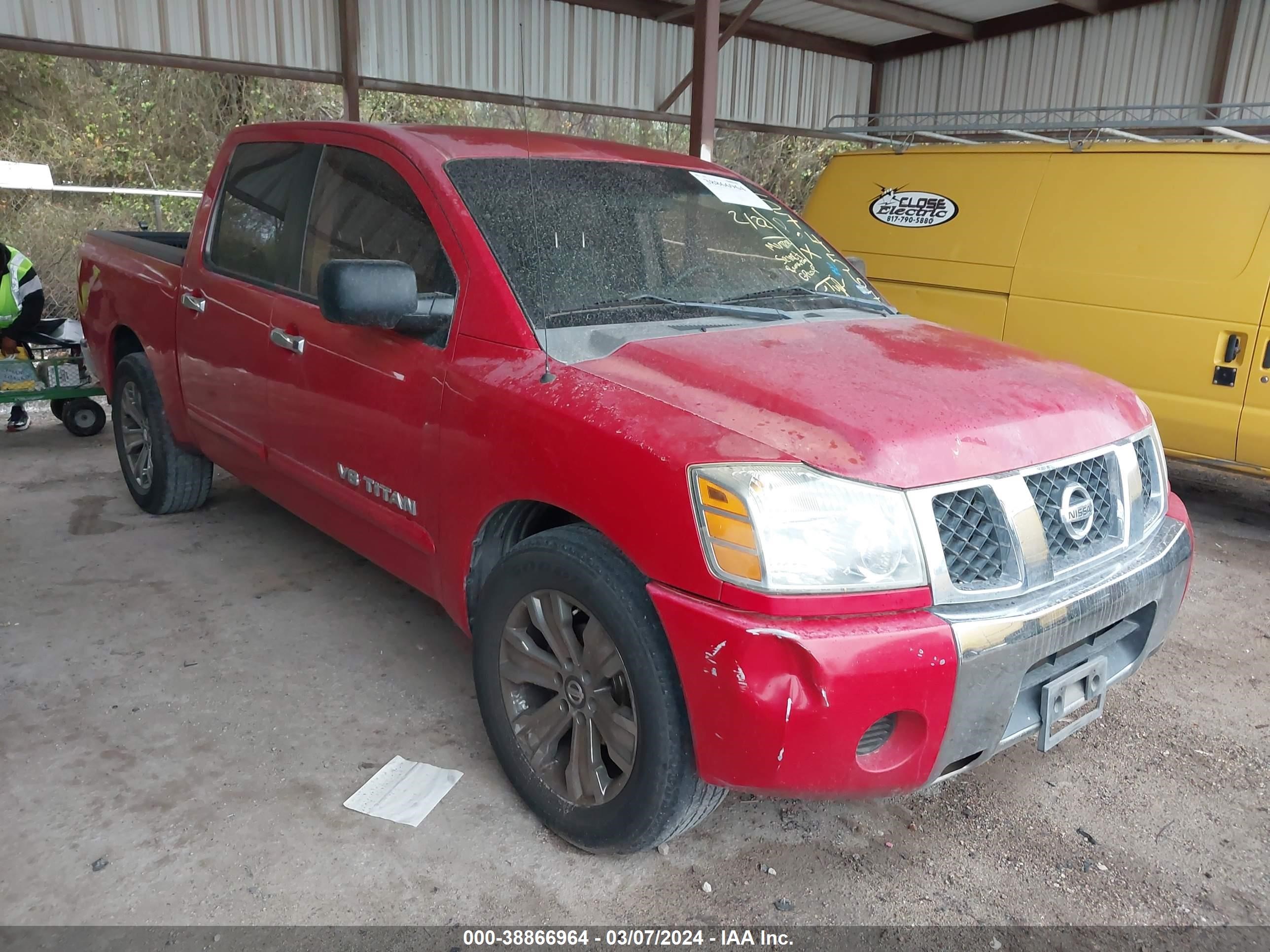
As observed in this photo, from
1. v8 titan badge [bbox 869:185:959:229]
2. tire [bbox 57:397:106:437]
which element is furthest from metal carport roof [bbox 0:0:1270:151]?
tire [bbox 57:397:106:437]

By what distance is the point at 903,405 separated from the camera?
7.18ft

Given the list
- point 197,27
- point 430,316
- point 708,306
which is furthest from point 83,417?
point 708,306

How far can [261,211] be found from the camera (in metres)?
3.73

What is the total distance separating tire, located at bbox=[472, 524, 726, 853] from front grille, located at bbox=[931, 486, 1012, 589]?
24.9 inches

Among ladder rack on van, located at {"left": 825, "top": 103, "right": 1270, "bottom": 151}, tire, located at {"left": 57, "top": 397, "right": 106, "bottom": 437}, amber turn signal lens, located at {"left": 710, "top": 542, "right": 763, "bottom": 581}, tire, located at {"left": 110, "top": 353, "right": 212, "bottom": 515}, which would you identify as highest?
ladder rack on van, located at {"left": 825, "top": 103, "right": 1270, "bottom": 151}

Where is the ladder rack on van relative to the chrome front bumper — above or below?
above

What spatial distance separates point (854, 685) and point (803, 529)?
1.06 feet

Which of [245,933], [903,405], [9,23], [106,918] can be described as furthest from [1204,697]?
[9,23]

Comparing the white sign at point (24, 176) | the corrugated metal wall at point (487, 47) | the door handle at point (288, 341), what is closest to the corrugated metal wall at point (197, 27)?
the corrugated metal wall at point (487, 47)

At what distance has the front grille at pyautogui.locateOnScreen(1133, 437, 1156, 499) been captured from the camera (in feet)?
8.50

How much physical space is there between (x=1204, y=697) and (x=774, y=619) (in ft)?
7.61

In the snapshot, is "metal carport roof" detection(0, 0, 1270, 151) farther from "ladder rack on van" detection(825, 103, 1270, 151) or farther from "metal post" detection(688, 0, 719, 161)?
"ladder rack on van" detection(825, 103, 1270, 151)

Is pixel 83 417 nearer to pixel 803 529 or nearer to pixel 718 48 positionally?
pixel 718 48

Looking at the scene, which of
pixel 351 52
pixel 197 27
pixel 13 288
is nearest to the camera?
pixel 13 288
